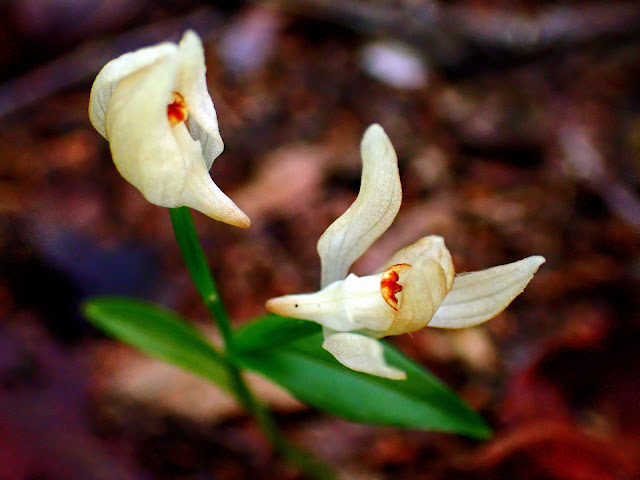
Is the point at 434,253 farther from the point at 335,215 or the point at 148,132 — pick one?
the point at 335,215

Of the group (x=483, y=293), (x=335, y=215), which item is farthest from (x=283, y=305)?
(x=335, y=215)

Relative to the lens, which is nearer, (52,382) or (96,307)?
(96,307)

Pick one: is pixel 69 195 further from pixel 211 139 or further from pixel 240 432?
pixel 211 139

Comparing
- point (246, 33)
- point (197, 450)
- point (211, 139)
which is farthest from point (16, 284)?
point (246, 33)

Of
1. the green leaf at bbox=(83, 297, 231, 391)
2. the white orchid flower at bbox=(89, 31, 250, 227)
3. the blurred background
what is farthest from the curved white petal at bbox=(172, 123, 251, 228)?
the blurred background

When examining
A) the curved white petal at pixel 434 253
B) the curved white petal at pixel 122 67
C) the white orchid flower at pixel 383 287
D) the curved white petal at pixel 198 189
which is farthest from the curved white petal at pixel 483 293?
the curved white petal at pixel 122 67

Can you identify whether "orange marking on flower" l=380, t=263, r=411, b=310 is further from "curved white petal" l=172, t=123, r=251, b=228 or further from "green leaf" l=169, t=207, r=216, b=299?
"green leaf" l=169, t=207, r=216, b=299
